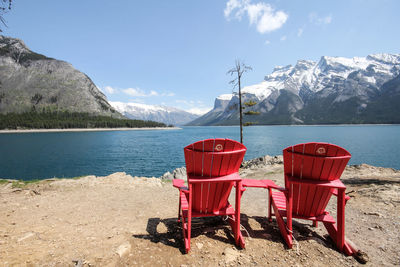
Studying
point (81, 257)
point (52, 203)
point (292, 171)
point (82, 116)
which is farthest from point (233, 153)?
point (82, 116)

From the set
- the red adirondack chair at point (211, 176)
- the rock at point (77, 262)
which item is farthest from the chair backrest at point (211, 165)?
the rock at point (77, 262)

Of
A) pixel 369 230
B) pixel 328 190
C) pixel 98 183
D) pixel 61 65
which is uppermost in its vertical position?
pixel 61 65

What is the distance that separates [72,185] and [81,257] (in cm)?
639

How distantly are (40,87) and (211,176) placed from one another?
232787 millimetres

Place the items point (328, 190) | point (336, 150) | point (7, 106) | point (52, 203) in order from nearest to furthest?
point (336, 150) < point (328, 190) < point (52, 203) < point (7, 106)

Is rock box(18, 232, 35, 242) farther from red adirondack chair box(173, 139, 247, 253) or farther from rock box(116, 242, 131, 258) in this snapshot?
red adirondack chair box(173, 139, 247, 253)

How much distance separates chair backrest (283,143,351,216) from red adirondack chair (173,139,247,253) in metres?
0.98

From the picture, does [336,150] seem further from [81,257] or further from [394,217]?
[81,257]

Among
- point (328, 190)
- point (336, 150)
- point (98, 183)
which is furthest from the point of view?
point (98, 183)

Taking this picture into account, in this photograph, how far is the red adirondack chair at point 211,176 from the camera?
3197mm

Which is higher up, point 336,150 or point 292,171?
point 336,150

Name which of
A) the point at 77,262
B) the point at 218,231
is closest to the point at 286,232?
the point at 218,231

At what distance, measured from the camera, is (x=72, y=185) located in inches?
318

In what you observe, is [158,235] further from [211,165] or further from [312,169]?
[312,169]
